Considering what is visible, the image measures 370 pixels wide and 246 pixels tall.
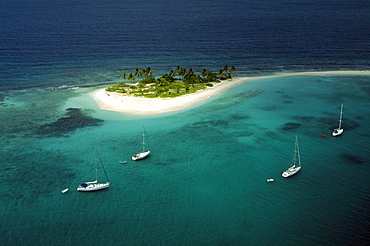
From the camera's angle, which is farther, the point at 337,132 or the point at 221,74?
the point at 221,74

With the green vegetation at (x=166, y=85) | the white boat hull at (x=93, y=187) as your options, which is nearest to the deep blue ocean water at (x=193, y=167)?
the white boat hull at (x=93, y=187)

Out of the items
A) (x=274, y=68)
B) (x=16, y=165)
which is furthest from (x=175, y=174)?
(x=274, y=68)

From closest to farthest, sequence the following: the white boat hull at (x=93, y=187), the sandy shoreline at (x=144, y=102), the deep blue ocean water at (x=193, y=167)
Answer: the deep blue ocean water at (x=193, y=167) < the white boat hull at (x=93, y=187) < the sandy shoreline at (x=144, y=102)

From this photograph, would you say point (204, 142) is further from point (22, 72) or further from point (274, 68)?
point (22, 72)

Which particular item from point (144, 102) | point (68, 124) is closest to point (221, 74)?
point (144, 102)

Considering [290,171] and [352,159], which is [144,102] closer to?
[290,171]

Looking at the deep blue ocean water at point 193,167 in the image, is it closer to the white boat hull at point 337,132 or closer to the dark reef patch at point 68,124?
the dark reef patch at point 68,124
